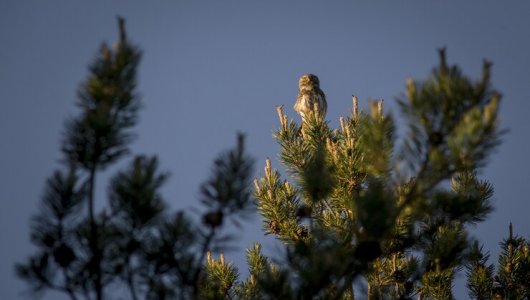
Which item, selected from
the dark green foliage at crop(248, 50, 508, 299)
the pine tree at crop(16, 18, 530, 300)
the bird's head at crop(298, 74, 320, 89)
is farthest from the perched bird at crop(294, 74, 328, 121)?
the pine tree at crop(16, 18, 530, 300)

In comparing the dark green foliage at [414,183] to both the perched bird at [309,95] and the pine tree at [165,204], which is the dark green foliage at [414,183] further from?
the perched bird at [309,95]

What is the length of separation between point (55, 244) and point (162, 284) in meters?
0.45

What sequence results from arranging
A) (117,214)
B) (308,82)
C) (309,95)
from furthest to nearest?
(308,82), (309,95), (117,214)

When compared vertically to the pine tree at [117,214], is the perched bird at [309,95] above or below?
above

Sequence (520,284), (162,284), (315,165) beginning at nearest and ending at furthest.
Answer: (162,284)
(315,165)
(520,284)

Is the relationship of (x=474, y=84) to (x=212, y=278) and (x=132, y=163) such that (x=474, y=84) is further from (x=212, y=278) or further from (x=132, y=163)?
(x=212, y=278)

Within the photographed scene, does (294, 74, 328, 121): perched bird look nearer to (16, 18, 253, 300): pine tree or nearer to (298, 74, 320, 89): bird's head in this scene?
(298, 74, 320, 89): bird's head

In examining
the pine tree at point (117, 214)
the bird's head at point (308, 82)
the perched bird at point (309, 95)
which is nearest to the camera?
the pine tree at point (117, 214)

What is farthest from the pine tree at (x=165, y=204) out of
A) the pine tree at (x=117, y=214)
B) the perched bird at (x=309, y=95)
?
the perched bird at (x=309, y=95)

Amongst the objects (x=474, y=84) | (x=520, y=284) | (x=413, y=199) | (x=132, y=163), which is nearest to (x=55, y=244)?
(x=132, y=163)

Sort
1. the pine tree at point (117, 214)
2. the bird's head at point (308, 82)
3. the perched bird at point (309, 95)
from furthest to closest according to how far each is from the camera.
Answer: the bird's head at point (308, 82) → the perched bird at point (309, 95) → the pine tree at point (117, 214)

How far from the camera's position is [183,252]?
226 cm

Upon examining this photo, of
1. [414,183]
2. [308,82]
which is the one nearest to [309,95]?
[308,82]

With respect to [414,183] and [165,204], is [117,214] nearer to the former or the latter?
[165,204]
